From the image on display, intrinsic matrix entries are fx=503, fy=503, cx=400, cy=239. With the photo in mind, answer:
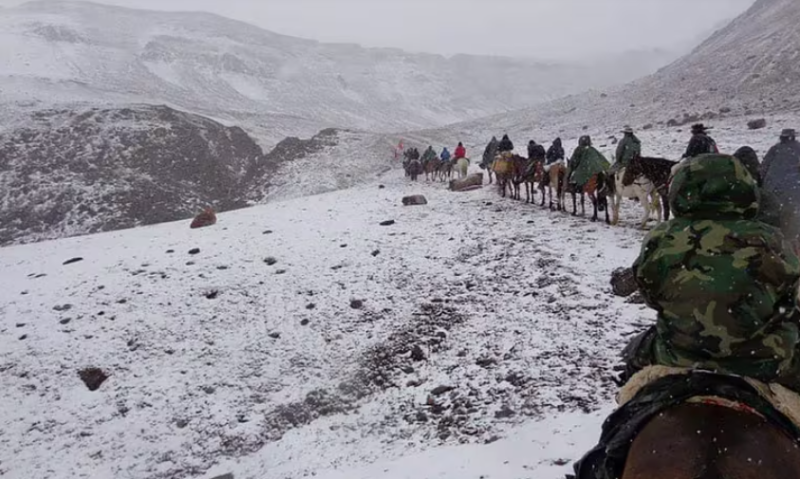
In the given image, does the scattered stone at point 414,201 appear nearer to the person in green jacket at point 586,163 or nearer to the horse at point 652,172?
the person in green jacket at point 586,163

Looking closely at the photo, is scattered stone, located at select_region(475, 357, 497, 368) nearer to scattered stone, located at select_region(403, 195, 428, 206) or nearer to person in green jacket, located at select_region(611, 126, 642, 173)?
person in green jacket, located at select_region(611, 126, 642, 173)

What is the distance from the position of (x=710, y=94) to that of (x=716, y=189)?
41.4 meters

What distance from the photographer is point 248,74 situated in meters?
87.4

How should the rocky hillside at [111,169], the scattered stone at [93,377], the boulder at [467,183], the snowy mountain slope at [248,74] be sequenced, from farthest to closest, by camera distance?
the snowy mountain slope at [248,74]
the rocky hillside at [111,169]
the boulder at [467,183]
the scattered stone at [93,377]

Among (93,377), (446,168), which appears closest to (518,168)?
(446,168)

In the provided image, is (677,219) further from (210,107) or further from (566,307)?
(210,107)

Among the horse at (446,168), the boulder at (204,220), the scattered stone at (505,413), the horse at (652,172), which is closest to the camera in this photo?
the scattered stone at (505,413)

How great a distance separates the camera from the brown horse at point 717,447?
2.10m

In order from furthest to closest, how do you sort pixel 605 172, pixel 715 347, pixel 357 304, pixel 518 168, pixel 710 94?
Result: 1. pixel 710 94
2. pixel 518 168
3. pixel 605 172
4. pixel 357 304
5. pixel 715 347

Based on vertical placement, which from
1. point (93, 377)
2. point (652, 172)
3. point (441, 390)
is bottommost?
point (93, 377)

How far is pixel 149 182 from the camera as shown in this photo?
1177 inches

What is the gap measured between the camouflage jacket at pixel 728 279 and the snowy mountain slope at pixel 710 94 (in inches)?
1089

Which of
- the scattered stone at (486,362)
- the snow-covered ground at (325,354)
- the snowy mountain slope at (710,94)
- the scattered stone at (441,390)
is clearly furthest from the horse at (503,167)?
the snowy mountain slope at (710,94)

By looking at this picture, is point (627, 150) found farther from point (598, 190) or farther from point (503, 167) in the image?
point (503, 167)
